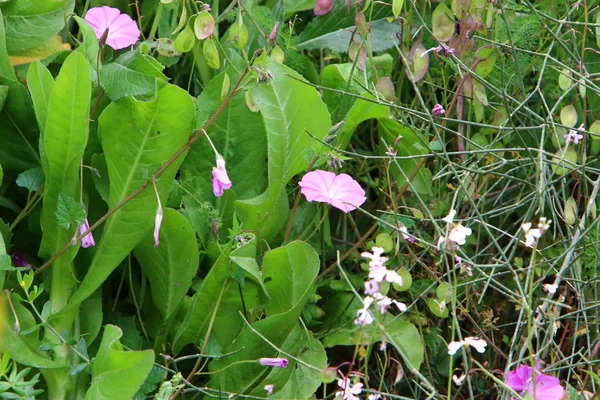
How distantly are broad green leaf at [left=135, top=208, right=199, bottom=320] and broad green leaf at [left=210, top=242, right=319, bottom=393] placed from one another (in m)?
0.12

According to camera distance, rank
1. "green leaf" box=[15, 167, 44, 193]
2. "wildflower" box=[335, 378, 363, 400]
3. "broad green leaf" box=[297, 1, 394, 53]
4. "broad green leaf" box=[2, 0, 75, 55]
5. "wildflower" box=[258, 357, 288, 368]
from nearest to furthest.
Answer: "wildflower" box=[335, 378, 363, 400] → "wildflower" box=[258, 357, 288, 368] → "green leaf" box=[15, 167, 44, 193] → "broad green leaf" box=[2, 0, 75, 55] → "broad green leaf" box=[297, 1, 394, 53]

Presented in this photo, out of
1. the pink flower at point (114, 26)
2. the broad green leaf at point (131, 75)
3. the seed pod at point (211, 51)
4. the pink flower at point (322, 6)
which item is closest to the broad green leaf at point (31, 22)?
the pink flower at point (114, 26)

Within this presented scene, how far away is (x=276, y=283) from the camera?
1.16m

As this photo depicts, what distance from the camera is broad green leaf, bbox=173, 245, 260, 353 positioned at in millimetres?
1139

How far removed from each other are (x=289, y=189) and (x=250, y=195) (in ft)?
0.26

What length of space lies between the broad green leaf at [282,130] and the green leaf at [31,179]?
0.98ft

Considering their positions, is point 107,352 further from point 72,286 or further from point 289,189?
point 289,189

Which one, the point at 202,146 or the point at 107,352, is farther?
the point at 202,146

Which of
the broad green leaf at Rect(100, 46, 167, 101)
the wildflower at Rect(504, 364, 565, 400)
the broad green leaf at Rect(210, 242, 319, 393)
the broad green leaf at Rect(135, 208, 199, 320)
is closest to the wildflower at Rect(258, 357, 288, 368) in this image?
the broad green leaf at Rect(210, 242, 319, 393)

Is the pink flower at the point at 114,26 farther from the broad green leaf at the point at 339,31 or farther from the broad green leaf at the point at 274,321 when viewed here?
the broad green leaf at the point at 274,321

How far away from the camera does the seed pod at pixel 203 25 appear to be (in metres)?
1.10

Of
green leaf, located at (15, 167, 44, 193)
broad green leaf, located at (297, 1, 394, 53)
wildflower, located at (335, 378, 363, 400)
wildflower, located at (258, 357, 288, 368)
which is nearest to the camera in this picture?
wildflower, located at (335, 378, 363, 400)

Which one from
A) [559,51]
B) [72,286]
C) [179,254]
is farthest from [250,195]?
[559,51]

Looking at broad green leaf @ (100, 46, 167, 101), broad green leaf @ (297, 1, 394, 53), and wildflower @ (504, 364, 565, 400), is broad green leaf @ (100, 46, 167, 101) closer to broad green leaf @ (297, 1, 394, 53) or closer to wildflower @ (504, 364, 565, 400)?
broad green leaf @ (297, 1, 394, 53)
